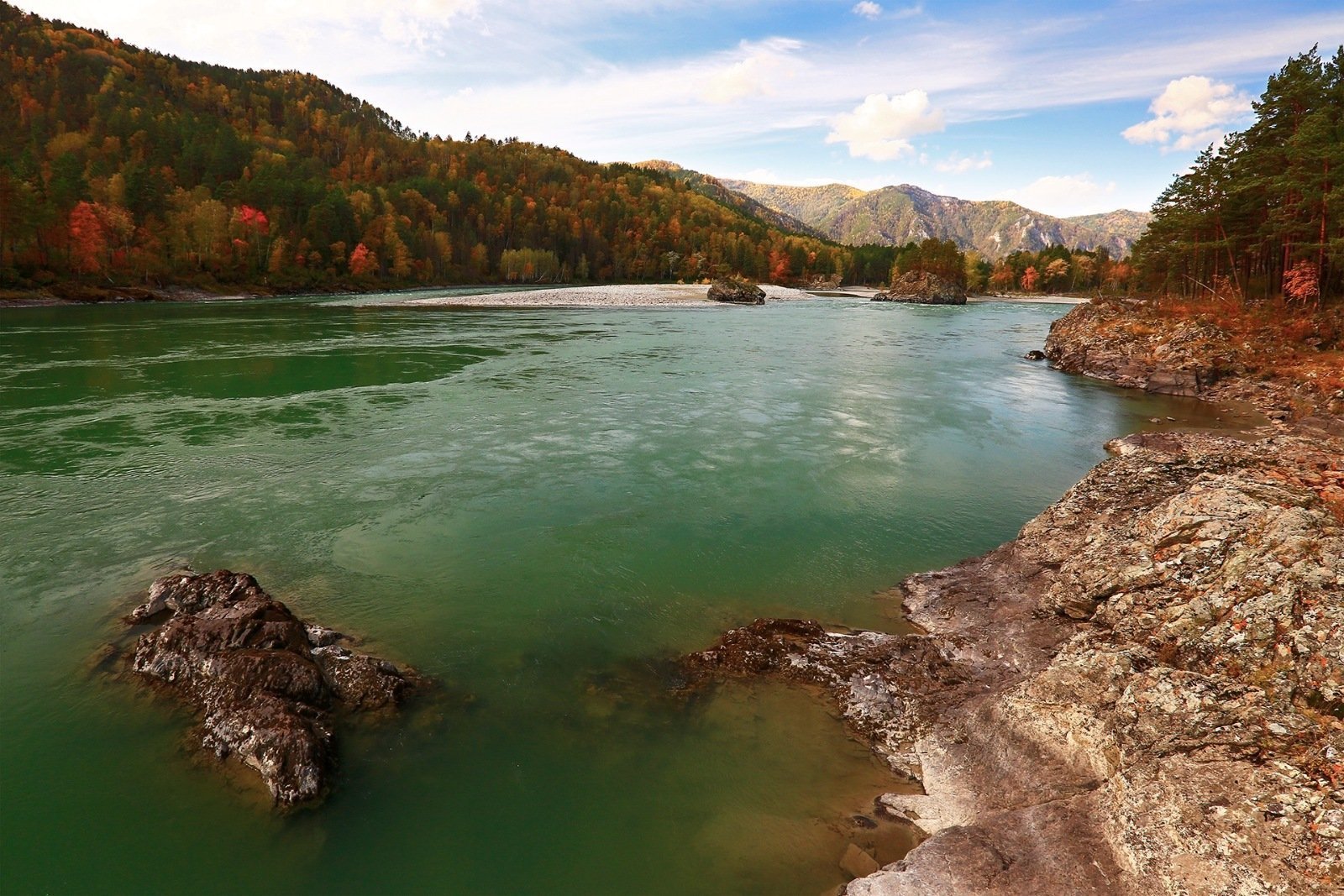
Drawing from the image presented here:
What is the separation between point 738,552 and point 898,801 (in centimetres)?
746

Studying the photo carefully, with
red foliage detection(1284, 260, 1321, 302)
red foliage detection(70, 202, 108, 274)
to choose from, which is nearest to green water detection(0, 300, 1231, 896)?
red foliage detection(1284, 260, 1321, 302)

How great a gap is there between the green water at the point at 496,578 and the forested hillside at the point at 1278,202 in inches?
619

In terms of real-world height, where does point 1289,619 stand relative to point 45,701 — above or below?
above

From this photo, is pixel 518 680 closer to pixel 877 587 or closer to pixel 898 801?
pixel 898 801

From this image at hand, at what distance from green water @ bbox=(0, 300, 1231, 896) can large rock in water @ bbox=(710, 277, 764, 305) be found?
8500 centimetres

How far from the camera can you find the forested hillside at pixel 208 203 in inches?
3514

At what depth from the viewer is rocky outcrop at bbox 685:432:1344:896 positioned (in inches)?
222

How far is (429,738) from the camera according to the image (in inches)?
342

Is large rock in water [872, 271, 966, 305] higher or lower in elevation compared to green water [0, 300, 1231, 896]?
higher

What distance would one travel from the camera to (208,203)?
10500 centimetres

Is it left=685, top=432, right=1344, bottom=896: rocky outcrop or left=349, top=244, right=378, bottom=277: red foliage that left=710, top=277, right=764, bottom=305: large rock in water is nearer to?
left=349, top=244, right=378, bottom=277: red foliage

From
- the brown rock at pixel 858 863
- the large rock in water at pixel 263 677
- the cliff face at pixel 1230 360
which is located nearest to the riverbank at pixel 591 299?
the cliff face at pixel 1230 360

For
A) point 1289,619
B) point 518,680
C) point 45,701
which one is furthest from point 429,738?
point 1289,619

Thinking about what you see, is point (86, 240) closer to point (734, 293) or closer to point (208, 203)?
point (208, 203)
